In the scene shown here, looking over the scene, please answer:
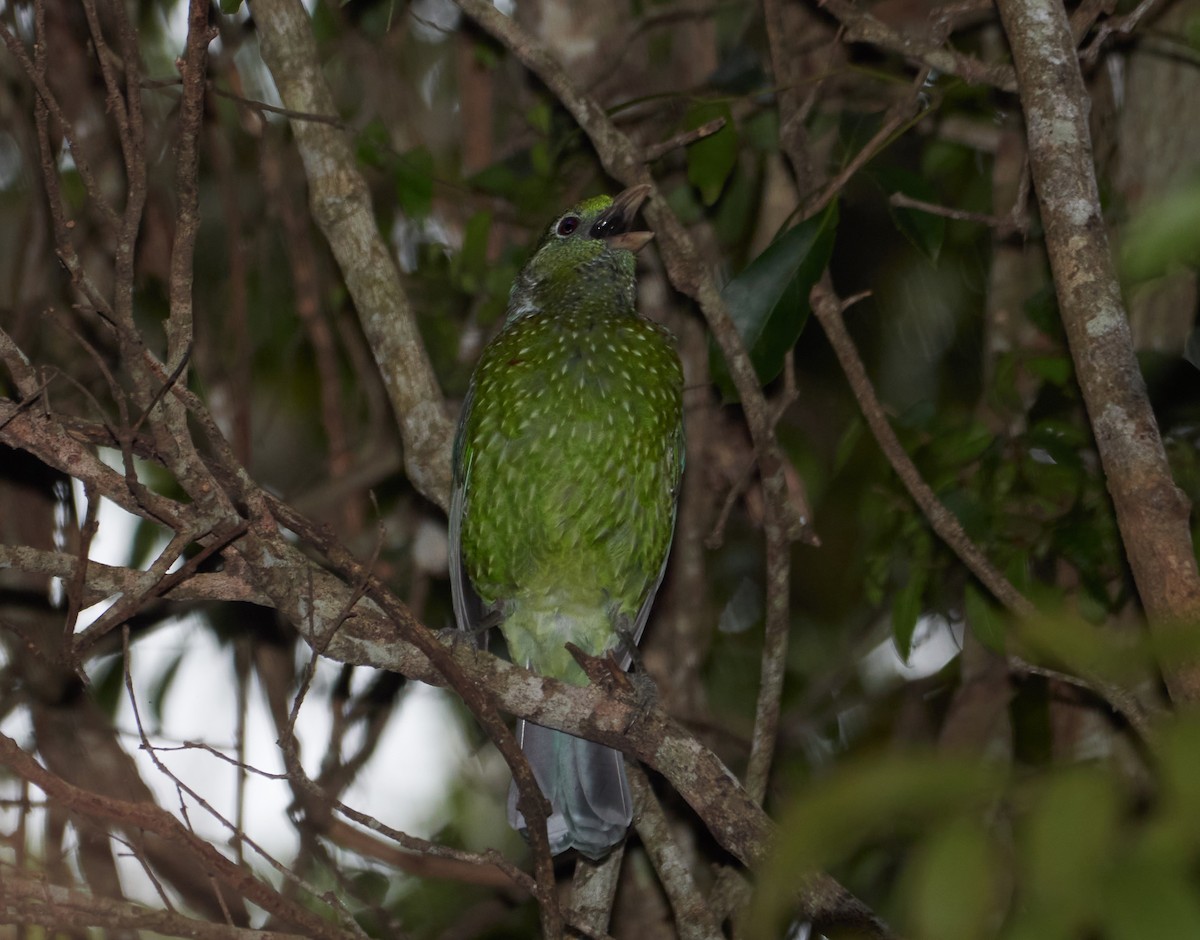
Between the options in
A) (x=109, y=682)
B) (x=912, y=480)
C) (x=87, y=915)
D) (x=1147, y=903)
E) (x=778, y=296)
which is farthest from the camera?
(x=109, y=682)

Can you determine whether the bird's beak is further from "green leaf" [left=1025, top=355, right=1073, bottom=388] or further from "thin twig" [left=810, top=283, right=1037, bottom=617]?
"green leaf" [left=1025, top=355, right=1073, bottom=388]

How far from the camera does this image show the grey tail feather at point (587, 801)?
11.3 ft

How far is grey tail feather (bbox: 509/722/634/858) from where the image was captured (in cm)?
343

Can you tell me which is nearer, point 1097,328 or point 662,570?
point 1097,328

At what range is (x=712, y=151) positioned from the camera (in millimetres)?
3617

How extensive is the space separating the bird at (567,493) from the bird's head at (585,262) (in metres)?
0.12

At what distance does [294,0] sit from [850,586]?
10.4ft

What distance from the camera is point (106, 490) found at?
253cm

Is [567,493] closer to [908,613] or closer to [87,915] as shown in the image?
[908,613]

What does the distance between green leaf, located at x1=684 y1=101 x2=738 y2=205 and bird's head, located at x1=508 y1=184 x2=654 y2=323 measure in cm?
45

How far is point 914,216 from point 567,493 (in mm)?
1188

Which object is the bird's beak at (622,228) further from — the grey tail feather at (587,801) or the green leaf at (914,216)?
the grey tail feather at (587,801)

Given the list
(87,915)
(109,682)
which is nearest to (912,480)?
(87,915)

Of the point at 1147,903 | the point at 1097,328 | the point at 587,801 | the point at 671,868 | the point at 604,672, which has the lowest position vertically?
the point at 1147,903
